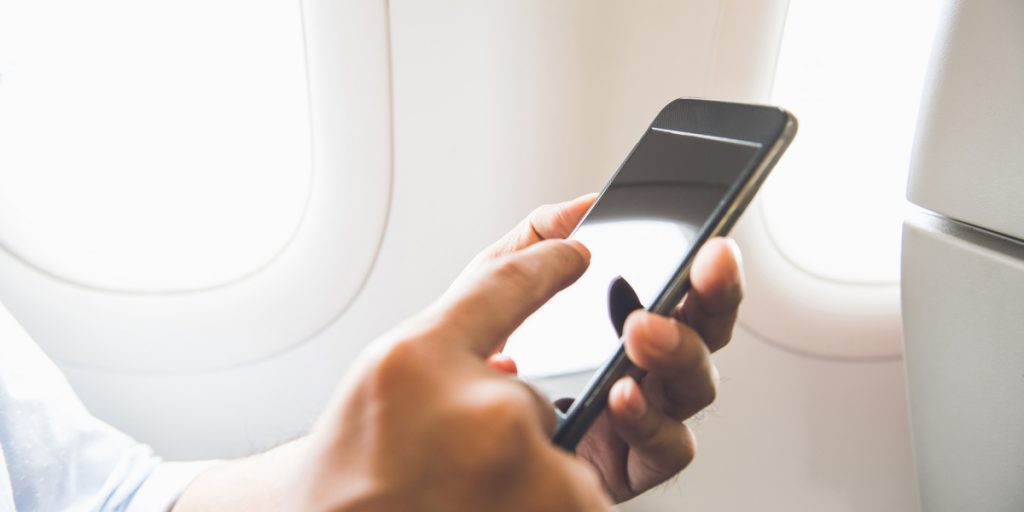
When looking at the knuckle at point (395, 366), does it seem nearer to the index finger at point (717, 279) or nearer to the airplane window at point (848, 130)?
the index finger at point (717, 279)

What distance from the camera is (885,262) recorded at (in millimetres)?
822

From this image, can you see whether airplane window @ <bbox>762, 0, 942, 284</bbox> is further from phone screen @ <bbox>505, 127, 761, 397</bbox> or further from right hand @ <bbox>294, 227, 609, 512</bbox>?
right hand @ <bbox>294, 227, 609, 512</bbox>

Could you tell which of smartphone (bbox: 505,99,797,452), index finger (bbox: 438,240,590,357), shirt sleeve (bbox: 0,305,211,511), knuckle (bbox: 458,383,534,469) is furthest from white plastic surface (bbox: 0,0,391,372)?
knuckle (bbox: 458,383,534,469)

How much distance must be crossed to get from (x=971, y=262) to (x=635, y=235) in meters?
0.23

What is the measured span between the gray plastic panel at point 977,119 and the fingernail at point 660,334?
0.25m

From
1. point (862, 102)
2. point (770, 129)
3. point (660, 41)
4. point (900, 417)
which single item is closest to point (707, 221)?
point (770, 129)

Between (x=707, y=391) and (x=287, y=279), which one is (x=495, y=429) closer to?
(x=707, y=391)

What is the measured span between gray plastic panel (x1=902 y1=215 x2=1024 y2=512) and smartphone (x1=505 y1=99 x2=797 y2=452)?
0.18 metres

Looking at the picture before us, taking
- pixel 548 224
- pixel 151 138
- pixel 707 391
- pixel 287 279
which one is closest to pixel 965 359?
pixel 707 391

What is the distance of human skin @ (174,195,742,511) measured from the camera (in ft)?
0.87

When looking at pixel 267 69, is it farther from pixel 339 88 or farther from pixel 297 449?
pixel 297 449

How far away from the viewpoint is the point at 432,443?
0.27 meters

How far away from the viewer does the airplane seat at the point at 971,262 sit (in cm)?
41

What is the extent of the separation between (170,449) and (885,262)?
1003 millimetres
